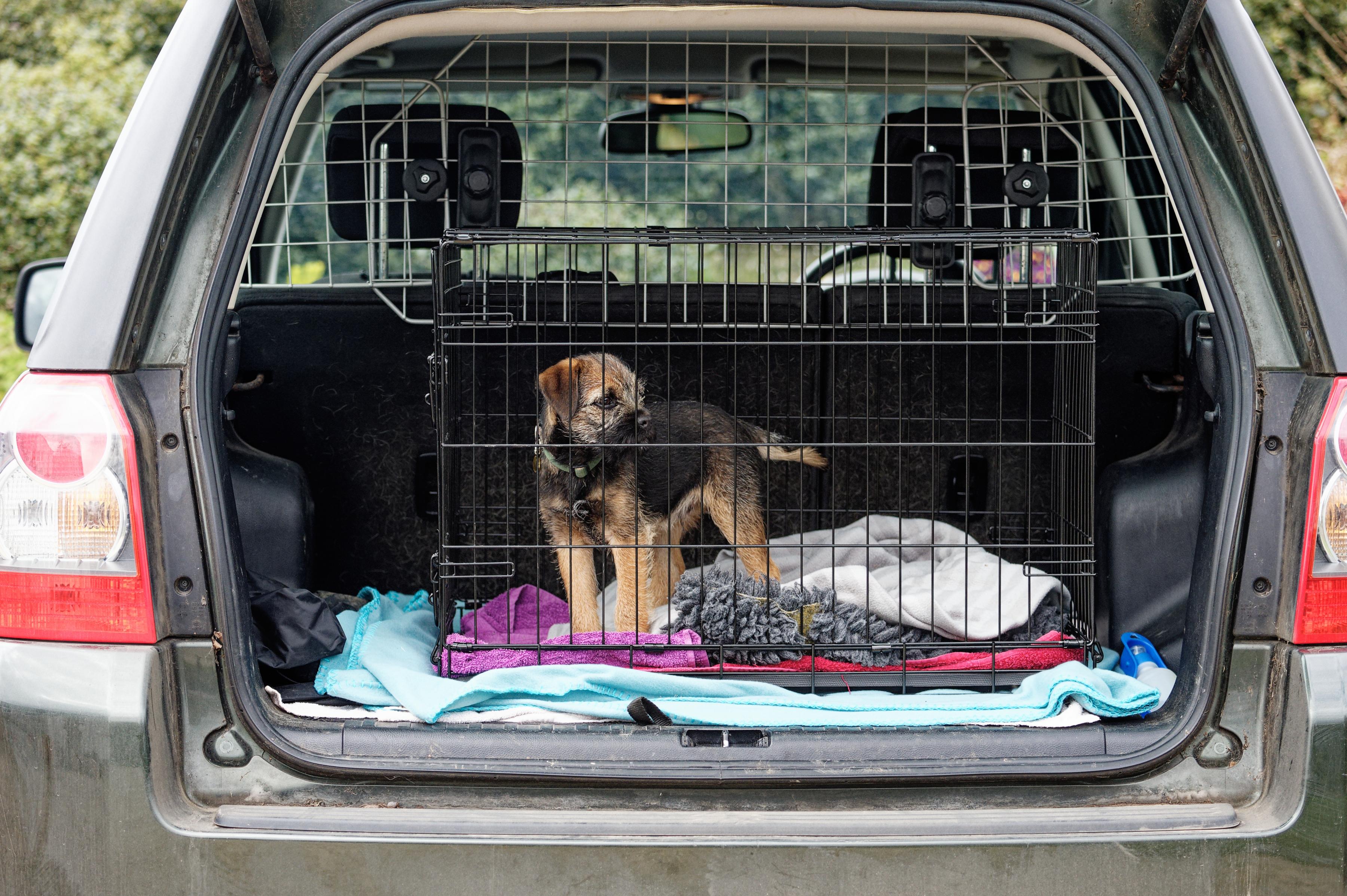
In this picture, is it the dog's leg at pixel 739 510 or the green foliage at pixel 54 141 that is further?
the green foliage at pixel 54 141

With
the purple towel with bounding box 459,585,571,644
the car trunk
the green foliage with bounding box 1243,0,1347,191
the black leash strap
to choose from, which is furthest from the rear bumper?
the green foliage with bounding box 1243,0,1347,191

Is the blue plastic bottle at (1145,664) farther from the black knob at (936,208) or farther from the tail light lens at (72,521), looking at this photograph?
the tail light lens at (72,521)

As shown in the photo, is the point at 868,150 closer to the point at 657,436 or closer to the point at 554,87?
the point at 554,87

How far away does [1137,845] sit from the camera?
5.80 ft

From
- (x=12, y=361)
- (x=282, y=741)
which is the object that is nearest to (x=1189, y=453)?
(x=282, y=741)

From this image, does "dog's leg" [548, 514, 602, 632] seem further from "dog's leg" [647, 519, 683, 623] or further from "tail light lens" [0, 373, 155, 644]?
"tail light lens" [0, 373, 155, 644]

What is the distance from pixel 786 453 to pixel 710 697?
1316 millimetres

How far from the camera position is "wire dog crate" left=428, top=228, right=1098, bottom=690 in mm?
2822

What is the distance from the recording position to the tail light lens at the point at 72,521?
184 cm

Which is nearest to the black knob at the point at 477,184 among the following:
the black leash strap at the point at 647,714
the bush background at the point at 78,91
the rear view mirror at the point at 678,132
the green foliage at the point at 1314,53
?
the rear view mirror at the point at 678,132

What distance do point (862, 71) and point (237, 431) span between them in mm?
2443

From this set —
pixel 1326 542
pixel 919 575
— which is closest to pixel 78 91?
pixel 919 575

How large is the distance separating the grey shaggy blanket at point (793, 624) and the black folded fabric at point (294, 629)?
81 cm

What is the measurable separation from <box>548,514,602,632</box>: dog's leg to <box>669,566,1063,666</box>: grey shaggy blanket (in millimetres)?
325
